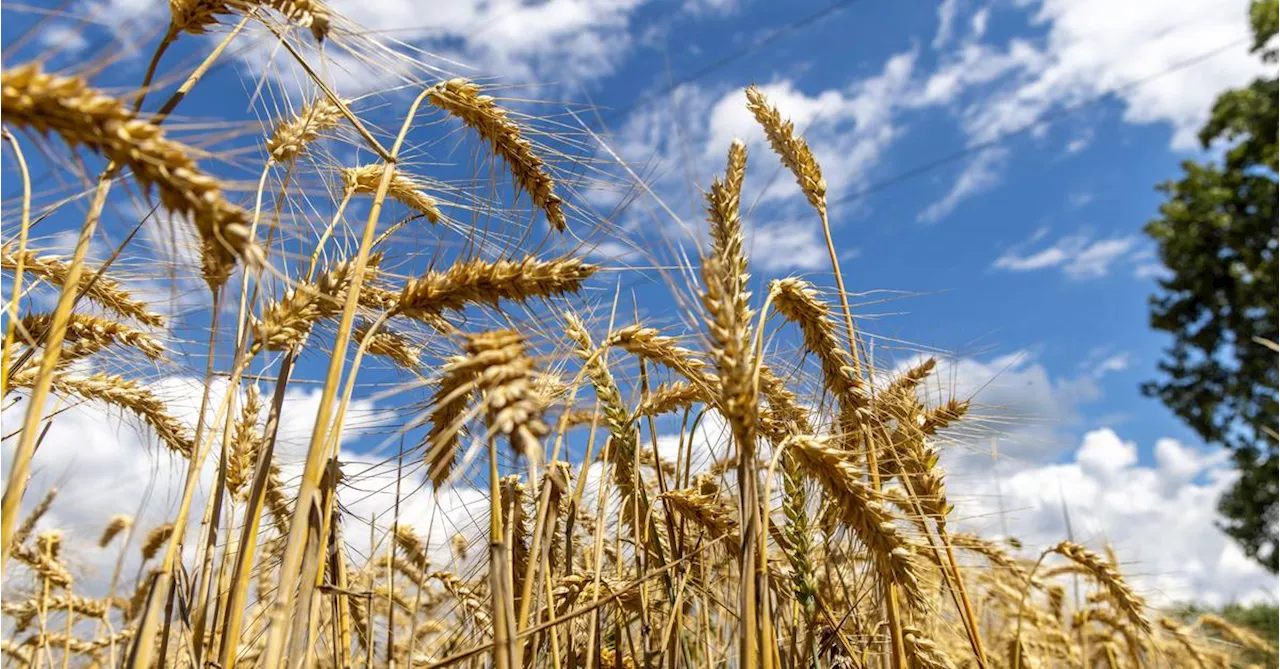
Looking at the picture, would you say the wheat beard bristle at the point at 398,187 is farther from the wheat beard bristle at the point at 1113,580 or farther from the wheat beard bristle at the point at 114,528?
the wheat beard bristle at the point at 114,528

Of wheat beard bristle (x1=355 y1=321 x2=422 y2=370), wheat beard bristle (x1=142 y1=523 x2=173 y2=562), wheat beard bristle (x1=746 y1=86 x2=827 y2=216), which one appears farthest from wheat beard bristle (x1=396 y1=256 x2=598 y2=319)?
wheat beard bristle (x1=142 y1=523 x2=173 y2=562)

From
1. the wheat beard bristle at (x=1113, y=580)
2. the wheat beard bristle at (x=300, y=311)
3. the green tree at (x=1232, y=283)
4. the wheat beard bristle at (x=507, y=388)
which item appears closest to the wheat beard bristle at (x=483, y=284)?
the wheat beard bristle at (x=300, y=311)

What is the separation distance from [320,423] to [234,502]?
3.06 feet

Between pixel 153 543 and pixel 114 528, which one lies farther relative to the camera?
pixel 114 528

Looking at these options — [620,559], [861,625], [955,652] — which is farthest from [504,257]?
[955,652]

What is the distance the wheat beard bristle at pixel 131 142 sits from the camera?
3.19ft

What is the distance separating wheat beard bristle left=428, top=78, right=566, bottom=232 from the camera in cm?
226

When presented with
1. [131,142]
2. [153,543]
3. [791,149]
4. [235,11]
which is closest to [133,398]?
[235,11]

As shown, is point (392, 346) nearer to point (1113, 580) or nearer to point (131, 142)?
point (131, 142)

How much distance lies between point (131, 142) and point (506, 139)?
1.35 m

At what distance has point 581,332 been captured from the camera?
2467 millimetres

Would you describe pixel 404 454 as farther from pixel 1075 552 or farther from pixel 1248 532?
pixel 1248 532

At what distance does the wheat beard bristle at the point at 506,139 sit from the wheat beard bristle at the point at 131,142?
1244mm

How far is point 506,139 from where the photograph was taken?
2307 mm
